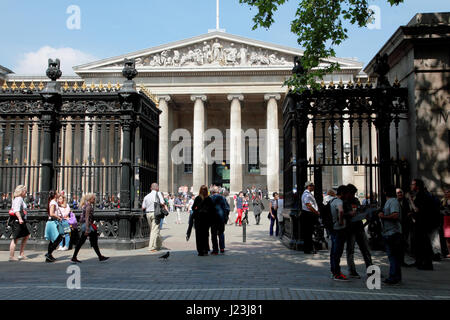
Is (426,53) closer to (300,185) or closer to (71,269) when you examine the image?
(300,185)

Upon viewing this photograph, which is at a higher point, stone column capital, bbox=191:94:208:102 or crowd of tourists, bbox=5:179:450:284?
stone column capital, bbox=191:94:208:102

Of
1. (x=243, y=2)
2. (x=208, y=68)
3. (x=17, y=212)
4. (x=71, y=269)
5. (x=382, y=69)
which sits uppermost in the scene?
(x=208, y=68)

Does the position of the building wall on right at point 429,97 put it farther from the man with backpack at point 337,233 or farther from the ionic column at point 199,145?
the ionic column at point 199,145

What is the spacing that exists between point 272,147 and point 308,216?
1317 inches

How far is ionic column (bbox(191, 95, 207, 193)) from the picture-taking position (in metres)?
45.1

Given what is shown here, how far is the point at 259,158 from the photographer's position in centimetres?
5197

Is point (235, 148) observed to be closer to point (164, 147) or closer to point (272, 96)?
point (272, 96)

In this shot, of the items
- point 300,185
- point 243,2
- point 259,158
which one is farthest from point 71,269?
point 259,158

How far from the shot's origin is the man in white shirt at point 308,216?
1121 cm

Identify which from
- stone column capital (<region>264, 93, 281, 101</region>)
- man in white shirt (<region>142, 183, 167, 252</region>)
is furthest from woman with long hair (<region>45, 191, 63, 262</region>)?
stone column capital (<region>264, 93, 281, 101</region>)

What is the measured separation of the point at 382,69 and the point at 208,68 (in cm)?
3578

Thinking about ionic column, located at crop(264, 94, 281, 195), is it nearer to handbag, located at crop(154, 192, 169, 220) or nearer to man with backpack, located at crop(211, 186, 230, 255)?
man with backpack, located at crop(211, 186, 230, 255)

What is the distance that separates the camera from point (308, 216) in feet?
37.3

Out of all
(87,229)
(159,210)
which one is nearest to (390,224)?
(87,229)
